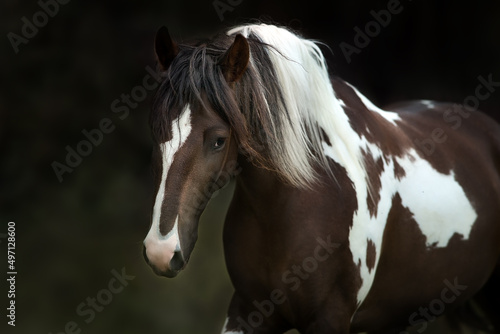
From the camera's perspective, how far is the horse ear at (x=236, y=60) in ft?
7.53

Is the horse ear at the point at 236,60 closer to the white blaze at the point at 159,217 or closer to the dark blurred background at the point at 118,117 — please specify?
the white blaze at the point at 159,217

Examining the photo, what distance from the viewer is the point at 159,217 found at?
2137mm

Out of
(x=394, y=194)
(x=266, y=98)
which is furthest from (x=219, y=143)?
(x=394, y=194)

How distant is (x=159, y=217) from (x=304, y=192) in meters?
0.62

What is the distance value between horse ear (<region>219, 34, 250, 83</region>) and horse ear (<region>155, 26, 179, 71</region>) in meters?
0.19

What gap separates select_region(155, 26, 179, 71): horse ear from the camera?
7.88 feet

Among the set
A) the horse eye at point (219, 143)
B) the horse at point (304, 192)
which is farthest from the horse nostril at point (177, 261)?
the horse eye at point (219, 143)

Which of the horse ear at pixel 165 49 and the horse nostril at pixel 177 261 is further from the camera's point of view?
the horse ear at pixel 165 49

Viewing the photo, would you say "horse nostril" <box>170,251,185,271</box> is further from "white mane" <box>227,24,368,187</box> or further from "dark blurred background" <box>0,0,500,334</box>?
"dark blurred background" <box>0,0,500,334</box>

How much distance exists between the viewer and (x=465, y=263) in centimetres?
315

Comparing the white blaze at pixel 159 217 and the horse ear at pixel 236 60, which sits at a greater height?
the horse ear at pixel 236 60

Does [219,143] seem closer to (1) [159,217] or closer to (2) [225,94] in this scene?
(2) [225,94]

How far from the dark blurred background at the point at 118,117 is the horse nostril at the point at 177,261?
2.74 meters

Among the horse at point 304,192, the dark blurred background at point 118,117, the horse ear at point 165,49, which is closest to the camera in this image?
the horse at point 304,192
